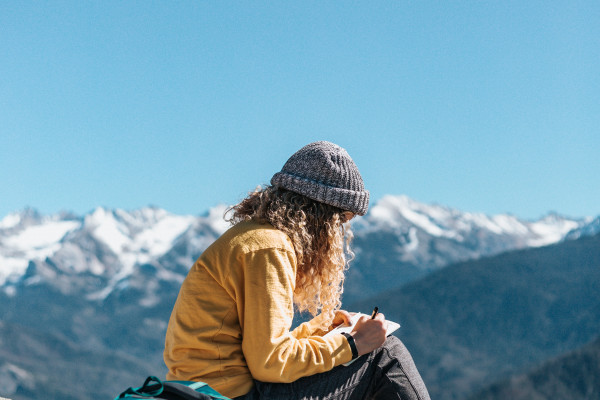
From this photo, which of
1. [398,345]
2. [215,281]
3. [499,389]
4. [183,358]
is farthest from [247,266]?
[499,389]

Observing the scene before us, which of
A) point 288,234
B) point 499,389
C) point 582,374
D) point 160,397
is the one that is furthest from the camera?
point 499,389

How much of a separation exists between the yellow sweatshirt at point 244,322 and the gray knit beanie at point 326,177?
0.38m

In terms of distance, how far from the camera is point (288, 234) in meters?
4.31

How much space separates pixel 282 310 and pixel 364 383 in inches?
30.3

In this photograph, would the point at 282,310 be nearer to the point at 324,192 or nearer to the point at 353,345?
the point at 353,345

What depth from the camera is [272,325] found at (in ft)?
13.1

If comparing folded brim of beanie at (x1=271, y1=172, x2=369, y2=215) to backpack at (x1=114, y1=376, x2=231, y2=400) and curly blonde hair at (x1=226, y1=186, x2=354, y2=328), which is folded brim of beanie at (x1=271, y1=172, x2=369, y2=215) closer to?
curly blonde hair at (x1=226, y1=186, x2=354, y2=328)

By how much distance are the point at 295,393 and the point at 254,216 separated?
1086mm

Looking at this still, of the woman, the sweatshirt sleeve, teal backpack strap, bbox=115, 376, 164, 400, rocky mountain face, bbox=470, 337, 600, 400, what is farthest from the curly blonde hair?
rocky mountain face, bbox=470, 337, 600, 400

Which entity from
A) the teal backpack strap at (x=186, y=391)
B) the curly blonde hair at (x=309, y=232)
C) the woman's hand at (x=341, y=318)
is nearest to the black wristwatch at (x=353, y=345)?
the curly blonde hair at (x=309, y=232)

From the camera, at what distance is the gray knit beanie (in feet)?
14.6

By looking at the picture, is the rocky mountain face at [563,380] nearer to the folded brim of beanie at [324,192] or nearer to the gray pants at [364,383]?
the gray pants at [364,383]

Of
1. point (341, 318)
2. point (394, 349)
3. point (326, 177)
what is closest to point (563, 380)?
point (341, 318)

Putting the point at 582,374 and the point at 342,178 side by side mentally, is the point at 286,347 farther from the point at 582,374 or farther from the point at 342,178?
the point at 582,374
